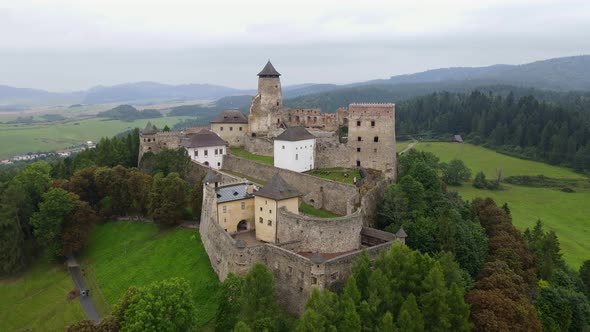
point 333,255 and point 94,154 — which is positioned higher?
point 94,154

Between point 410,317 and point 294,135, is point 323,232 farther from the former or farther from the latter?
point 294,135

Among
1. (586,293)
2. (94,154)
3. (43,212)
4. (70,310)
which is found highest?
(94,154)

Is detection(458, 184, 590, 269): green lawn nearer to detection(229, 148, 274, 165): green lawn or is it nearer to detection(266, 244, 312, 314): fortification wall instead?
detection(229, 148, 274, 165): green lawn

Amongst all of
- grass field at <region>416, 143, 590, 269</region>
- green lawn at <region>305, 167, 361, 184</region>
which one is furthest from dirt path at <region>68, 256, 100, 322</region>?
grass field at <region>416, 143, 590, 269</region>

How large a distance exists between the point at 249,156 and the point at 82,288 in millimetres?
28509

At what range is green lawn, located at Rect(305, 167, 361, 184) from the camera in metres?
53.8

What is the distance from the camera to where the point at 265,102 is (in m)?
71.9

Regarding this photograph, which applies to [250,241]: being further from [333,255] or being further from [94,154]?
[94,154]

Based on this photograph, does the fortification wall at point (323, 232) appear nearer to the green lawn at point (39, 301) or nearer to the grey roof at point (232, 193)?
the grey roof at point (232, 193)

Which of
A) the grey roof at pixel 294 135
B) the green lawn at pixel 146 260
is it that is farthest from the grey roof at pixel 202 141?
the green lawn at pixel 146 260

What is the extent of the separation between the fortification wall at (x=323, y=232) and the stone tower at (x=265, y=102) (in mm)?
32558

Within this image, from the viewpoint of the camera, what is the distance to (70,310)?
1745 inches

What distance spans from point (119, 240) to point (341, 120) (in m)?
39.1

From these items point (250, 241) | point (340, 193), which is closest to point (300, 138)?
point (340, 193)
